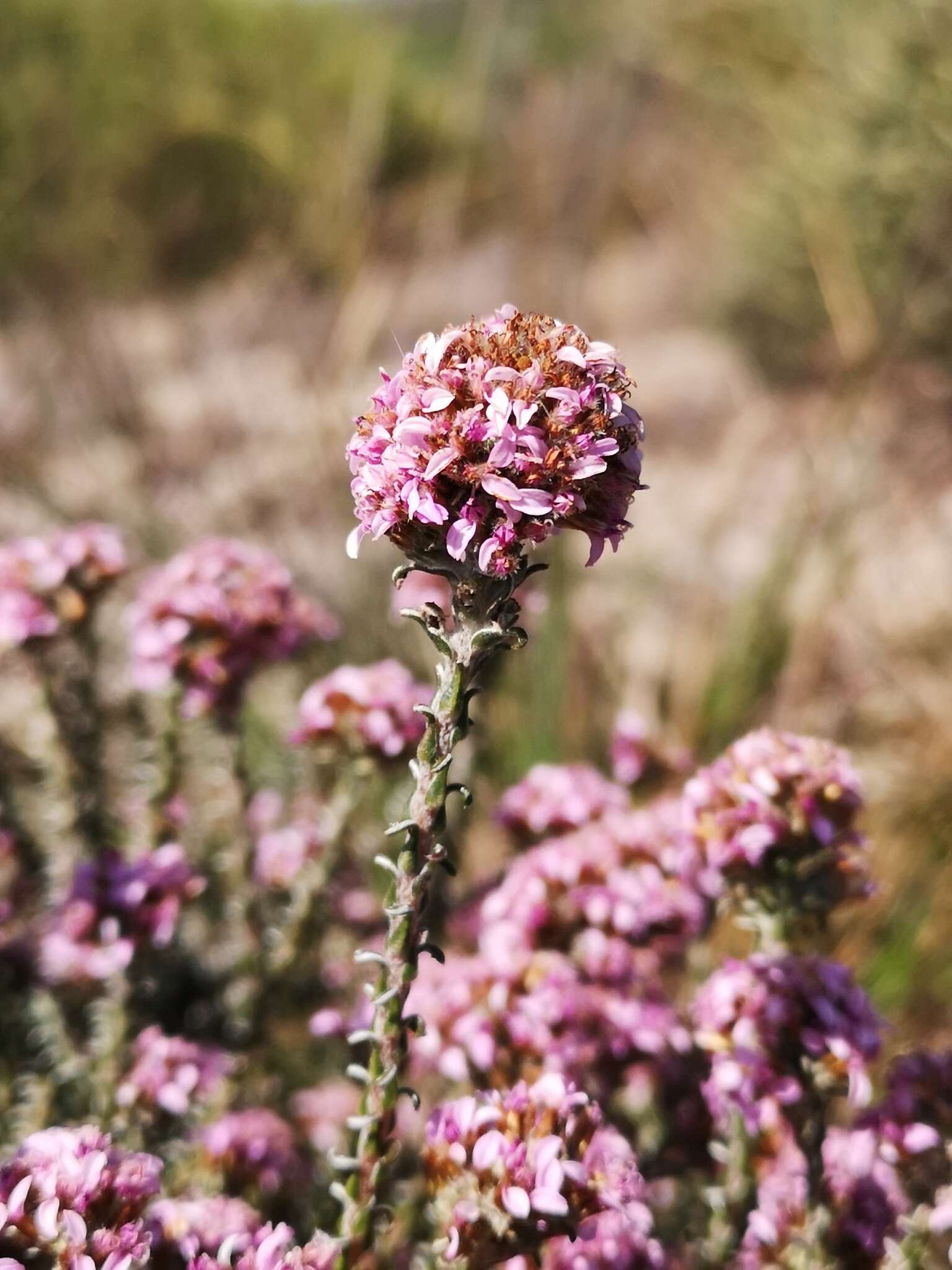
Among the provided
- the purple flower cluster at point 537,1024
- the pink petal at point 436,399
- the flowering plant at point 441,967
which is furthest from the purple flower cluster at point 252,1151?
the pink petal at point 436,399

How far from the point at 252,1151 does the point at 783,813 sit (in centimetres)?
82

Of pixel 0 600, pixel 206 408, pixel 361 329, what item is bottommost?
pixel 0 600

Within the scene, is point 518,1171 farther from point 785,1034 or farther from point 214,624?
point 214,624

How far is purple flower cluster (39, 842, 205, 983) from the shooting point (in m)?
1.46

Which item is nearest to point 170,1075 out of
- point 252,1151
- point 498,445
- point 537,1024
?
point 252,1151

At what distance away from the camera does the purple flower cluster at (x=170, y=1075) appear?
137 centimetres

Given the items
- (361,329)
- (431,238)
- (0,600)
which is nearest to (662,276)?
(431,238)

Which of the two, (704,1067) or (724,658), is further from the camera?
(724,658)

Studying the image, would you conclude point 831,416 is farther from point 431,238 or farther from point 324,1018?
point 324,1018

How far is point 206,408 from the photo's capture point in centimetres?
575

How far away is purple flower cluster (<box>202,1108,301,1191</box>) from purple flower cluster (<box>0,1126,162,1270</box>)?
37 centimetres

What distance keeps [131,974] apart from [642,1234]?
0.79 meters

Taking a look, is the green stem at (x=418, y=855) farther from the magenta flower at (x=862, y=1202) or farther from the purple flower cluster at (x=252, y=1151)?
the magenta flower at (x=862, y=1202)

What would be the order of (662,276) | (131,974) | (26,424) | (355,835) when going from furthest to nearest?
1. (662,276)
2. (26,424)
3. (355,835)
4. (131,974)
